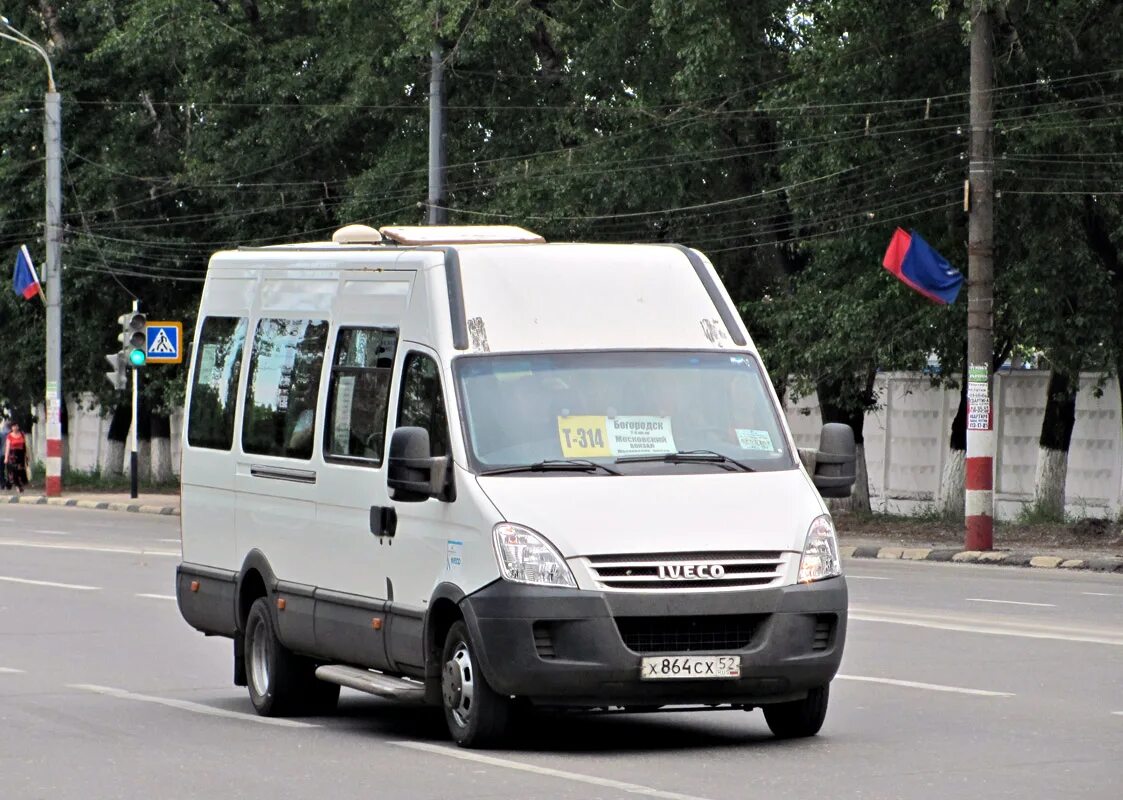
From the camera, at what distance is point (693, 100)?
107 ft

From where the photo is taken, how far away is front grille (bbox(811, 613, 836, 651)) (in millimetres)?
9984

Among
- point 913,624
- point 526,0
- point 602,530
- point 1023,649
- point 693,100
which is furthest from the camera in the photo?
point 526,0

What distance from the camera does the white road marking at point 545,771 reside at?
28.3 feet

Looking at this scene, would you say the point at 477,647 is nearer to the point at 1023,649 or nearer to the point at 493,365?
the point at 493,365

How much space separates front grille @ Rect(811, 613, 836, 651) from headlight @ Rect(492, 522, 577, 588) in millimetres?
1208

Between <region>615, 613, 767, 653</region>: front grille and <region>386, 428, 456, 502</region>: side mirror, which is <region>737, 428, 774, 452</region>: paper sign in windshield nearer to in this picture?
<region>615, 613, 767, 653</region>: front grille

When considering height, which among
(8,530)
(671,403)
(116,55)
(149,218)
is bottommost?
(8,530)

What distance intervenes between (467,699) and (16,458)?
140 feet

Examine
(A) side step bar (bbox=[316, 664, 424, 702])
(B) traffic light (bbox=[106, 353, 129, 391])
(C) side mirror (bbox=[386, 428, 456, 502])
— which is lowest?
(A) side step bar (bbox=[316, 664, 424, 702])

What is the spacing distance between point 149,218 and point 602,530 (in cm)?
3921

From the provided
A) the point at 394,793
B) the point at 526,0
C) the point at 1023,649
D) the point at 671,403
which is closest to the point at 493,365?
the point at 671,403

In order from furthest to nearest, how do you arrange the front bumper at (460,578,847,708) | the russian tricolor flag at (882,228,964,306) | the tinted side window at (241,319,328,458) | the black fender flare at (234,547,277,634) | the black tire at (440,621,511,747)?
the russian tricolor flag at (882,228,964,306) < the black fender flare at (234,547,277,634) < the tinted side window at (241,319,328,458) < the black tire at (440,621,511,747) < the front bumper at (460,578,847,708)

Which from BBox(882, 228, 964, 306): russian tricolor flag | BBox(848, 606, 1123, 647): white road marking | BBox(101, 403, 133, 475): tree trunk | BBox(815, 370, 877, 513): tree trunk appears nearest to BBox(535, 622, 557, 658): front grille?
BBox(848, 606, 1123, 647): white road marking

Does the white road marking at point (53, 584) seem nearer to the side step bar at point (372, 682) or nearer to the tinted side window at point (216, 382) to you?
the tinted side window at point (216, 382)
